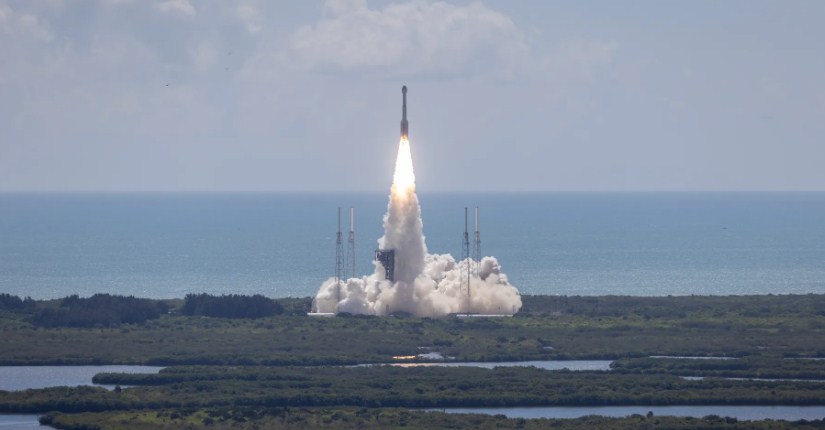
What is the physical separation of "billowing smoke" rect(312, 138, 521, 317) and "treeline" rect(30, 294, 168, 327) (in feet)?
37.4

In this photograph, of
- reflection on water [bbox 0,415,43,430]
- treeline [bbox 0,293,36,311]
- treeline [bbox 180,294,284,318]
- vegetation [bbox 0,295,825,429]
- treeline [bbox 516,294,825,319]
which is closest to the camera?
reflection on water [bbox 0,415,43,430]

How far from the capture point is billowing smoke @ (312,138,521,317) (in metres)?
119

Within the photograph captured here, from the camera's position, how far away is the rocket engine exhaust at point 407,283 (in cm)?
11919

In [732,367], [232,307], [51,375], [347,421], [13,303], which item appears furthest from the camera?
[13,303]

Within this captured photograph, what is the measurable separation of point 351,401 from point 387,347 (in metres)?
18.4

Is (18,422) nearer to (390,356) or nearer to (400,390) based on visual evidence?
(400,390)

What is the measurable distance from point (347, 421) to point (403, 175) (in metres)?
38.3

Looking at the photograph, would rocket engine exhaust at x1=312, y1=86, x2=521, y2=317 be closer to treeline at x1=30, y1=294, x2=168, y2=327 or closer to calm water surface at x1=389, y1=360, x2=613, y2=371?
treeline at x1=30, y1=294, x2=168, y2=327

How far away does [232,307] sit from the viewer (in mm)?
123312

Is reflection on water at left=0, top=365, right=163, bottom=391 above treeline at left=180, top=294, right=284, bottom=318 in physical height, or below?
below

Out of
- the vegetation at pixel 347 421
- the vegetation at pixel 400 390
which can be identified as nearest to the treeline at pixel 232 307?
the vegetation at pixel 400 390

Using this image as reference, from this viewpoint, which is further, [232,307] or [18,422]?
[232,307]

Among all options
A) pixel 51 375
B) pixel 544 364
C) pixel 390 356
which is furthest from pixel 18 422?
pixel 544 364

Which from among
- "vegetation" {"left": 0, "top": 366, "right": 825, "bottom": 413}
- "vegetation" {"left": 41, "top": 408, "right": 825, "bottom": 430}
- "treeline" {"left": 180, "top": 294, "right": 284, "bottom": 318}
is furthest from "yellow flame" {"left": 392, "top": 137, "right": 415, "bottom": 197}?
"vegetation" {"left": 41, "top": 408, "right": 825, "bottom": 430}
